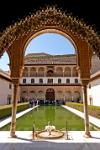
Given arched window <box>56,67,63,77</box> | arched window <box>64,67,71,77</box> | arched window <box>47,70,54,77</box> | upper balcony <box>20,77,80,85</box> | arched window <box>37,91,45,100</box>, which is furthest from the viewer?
arched window <box>47,70,54,77</box>

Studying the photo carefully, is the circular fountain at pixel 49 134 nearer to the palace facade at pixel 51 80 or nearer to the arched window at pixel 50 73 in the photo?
the palace facade at pixel 51 80

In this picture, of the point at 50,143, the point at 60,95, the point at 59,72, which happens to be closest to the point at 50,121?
the point at 50,143

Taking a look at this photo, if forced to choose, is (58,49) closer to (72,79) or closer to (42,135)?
(72,79)

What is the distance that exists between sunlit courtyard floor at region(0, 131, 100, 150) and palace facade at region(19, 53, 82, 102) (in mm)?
34248

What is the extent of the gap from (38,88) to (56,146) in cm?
3680

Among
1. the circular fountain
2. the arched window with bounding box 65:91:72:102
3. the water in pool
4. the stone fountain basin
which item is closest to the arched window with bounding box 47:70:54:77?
the arched window with bounding box 65:91:72:102

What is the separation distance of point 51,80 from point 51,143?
37.3 metres

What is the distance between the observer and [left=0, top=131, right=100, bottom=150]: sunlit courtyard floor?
757 cm

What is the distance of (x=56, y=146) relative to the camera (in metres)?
7.77

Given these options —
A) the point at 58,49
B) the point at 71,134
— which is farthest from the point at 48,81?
the point at 71,134

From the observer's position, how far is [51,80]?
149 feet

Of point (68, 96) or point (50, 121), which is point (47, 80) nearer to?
point (68, 96)

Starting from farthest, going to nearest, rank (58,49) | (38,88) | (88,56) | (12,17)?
1. (58,49)
2. (38,88)
3. (88,56)
4. (12,17)

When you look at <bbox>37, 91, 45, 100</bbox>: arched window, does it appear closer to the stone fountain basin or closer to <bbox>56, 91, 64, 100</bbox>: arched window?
<bbox>56, 91, 64, 100</bbox>: arched window
